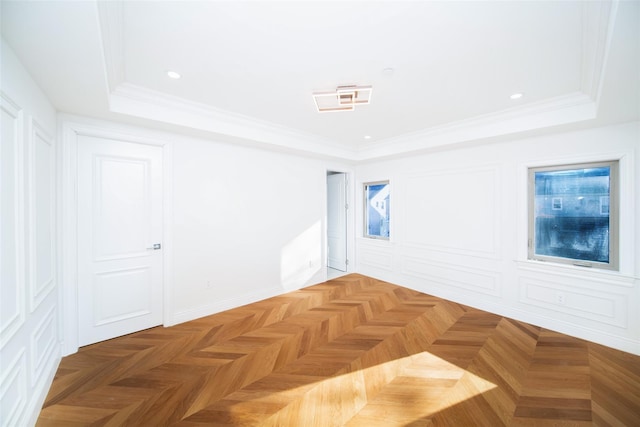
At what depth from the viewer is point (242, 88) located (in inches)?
102

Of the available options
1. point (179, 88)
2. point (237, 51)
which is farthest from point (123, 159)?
point (237, 51)

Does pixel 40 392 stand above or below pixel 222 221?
below

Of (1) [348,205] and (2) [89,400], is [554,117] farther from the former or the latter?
(2) [89,400]

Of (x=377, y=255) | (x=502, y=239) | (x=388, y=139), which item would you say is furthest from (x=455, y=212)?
(x=377, y=255)

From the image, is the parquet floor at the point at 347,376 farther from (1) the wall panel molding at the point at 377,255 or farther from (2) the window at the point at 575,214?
(1) the wall panel molding at the point at 377,255

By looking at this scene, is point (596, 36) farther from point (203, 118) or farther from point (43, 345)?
point (43, 345)

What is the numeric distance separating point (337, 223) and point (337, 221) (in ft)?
0.15

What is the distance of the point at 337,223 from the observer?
5.95m

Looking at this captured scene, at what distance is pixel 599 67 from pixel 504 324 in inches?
113

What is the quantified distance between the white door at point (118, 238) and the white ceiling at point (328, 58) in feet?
1.59

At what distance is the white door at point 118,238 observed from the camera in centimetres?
269

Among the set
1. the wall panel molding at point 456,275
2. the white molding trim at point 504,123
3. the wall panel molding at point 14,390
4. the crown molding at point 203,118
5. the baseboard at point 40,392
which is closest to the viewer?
the wall panel molding at point 14,390

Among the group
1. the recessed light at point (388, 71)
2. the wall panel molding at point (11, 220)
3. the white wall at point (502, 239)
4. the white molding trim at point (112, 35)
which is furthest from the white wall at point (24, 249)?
the white wall at point (502, 239)

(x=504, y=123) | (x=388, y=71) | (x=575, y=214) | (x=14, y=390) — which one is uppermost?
(x=388, y=71)
